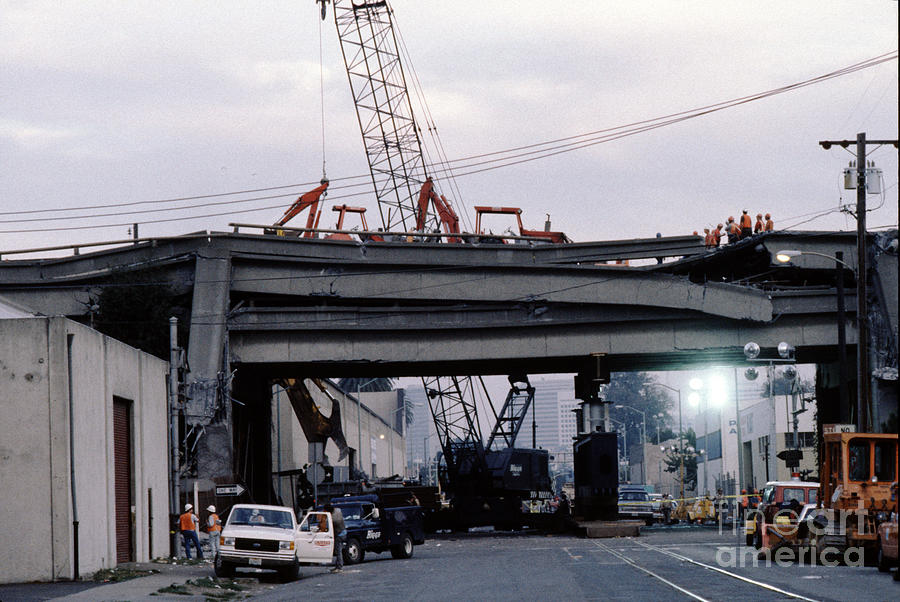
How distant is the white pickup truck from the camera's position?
30531 millimetres

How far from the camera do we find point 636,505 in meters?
69.7

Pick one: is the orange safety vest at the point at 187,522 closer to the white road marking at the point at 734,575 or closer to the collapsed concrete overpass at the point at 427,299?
the white road marking at the point at 734,575

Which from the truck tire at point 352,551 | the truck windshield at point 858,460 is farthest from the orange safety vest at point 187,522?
the truck windshield at point 858,460

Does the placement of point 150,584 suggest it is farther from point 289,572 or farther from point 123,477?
point 123,477

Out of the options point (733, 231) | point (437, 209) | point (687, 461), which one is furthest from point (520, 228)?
point (687, 461)

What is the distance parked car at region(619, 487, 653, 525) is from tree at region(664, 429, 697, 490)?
239ft

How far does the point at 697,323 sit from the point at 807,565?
94.8ft

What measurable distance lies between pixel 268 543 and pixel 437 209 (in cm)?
4469

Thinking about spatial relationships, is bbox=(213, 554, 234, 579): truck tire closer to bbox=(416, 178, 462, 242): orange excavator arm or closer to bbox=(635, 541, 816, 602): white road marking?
bbox=(635, 541, 816, 602): white road marking

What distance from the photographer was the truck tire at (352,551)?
37.4 metres

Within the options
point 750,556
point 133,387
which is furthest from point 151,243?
point 750,556

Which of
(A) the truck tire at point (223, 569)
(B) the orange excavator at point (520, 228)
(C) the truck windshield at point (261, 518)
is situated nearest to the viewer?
(A) the truck tire at point (223, 569)

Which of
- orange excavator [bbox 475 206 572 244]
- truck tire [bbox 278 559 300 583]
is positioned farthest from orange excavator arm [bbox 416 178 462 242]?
truck tire [bbox 278 559 300 583]

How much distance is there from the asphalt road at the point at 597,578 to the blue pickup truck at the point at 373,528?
559 millimetres
